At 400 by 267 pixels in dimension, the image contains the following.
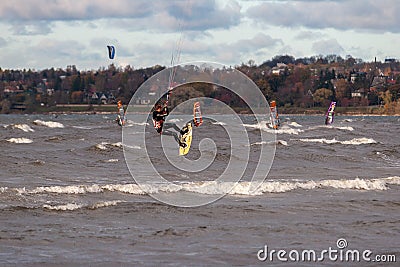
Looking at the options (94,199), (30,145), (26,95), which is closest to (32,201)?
(94,199)

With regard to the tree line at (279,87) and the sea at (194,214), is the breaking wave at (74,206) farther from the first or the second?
the tree line at (279,87)

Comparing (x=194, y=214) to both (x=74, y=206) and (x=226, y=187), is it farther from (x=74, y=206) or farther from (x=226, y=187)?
(x=226, y=187)

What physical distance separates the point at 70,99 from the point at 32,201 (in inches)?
5140

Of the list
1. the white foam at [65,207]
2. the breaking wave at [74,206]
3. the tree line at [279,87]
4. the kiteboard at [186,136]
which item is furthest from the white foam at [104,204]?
the tree line at [279,87]

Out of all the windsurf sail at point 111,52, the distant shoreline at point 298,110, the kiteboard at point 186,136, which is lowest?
the distant shoreline at point 298,110

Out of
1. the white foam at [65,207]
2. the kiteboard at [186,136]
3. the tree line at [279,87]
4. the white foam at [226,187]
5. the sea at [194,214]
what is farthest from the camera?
the tree line at [279,87]

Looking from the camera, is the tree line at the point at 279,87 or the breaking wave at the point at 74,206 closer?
the breaking wave at the point at 74,206

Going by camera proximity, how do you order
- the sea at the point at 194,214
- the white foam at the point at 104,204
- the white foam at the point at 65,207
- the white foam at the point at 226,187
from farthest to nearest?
1. the white foam at the point at 226,187
2. the white foam at the point at 104,204
3. the white foam at the point at 65,207
4. the sea at the point at 194,214

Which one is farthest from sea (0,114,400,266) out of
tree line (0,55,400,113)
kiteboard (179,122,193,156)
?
tree line (0,55,400,113)

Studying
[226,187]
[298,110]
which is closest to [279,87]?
[298,110]

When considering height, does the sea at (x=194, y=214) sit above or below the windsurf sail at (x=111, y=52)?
below

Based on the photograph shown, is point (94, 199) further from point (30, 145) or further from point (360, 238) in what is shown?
point (30, 145)

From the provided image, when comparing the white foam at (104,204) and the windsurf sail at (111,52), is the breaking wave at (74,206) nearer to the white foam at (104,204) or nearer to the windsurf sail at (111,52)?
the white foam at (104,204)

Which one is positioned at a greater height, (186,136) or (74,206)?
(186,136)
